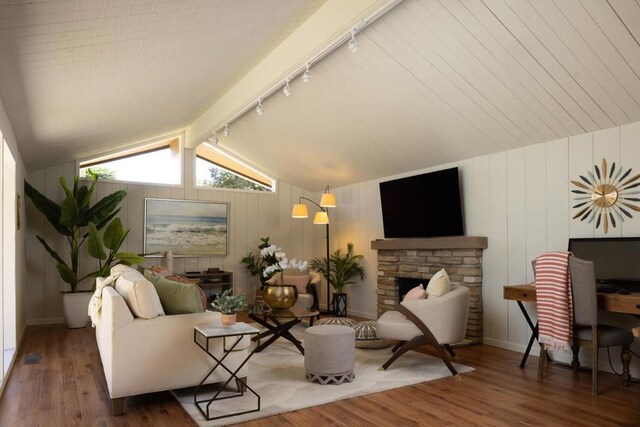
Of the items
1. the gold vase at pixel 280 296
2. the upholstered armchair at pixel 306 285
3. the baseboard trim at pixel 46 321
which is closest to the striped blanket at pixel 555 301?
the gold vase at pixel 280 296

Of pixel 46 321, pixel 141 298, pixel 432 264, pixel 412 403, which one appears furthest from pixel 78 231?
pixel 412 403

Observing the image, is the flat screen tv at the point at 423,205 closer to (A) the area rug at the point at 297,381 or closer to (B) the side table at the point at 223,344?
(A) the area rug at the point at 297,381

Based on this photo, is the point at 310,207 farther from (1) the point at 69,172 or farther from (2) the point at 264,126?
(1) the point at 69,172

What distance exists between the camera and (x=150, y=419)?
306 centimetres

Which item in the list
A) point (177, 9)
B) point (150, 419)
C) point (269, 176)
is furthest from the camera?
point (269, 176)

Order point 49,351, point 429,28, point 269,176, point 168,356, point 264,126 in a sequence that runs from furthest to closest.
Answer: point 269,176 < point 264,126 < point 49,351 < point 429,28 < point 168,356

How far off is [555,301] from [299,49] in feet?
10.0

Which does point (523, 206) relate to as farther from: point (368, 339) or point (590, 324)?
point (368, 339)

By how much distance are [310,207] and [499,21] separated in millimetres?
5808

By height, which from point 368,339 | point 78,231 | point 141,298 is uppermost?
point 78,231

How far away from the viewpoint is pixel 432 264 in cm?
591

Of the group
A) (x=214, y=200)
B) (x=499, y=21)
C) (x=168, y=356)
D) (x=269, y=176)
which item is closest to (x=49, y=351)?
(x=168, y=356)

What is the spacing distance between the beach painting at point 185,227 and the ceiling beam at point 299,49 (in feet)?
7.05

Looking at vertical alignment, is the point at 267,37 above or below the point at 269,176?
above
